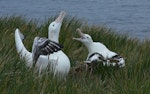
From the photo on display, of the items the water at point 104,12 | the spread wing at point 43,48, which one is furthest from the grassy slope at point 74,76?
the water at point 104,12

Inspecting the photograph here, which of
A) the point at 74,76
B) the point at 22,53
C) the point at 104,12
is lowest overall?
the point at 104,12

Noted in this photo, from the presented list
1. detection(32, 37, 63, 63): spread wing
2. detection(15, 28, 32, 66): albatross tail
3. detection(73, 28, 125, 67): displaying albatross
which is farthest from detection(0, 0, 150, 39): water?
detection(32, 37, 63, 63): spread wing

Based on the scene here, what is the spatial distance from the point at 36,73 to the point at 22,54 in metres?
0.68

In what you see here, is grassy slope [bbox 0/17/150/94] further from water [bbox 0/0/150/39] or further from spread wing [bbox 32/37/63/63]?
water [bbox 0/0/150/39]

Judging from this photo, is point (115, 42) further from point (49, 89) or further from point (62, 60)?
point (49, 89)

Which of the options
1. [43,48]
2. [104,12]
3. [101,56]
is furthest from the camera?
[104,12]

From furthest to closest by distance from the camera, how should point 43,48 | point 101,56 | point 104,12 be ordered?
1. point 104,12
2. point 101,56
3. point 43,48

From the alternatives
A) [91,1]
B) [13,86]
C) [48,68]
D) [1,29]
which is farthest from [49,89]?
[91,1]

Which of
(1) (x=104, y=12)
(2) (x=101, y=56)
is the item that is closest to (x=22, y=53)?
(2) (x=101, y=56)

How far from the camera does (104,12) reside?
1894 cm

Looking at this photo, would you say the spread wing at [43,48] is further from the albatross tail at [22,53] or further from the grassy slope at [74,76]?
the grassy slope at [74,76]

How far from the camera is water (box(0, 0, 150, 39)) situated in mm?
14438

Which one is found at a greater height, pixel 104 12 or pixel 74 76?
pixel 74 76

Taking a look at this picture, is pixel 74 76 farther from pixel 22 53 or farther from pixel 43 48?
pixel 22 53
